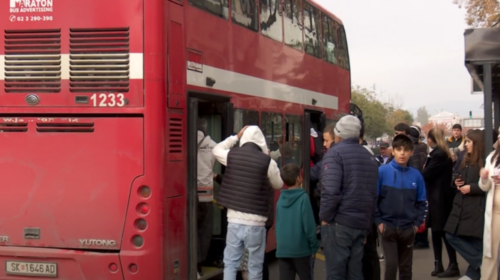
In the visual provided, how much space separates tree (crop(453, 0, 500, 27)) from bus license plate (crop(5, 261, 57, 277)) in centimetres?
1828

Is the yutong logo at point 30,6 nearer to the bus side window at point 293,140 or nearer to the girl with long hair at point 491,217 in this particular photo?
the bus side window at point 293,140

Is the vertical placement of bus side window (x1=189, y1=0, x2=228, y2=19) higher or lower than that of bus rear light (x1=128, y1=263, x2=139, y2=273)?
higher

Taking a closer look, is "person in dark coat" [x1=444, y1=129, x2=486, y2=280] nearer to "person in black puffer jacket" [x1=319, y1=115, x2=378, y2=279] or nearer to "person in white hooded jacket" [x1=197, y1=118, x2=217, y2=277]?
"person in black puffer jacket" [x1=319, y1=115, x2=378, y2=279]

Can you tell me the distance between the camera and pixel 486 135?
7723mm

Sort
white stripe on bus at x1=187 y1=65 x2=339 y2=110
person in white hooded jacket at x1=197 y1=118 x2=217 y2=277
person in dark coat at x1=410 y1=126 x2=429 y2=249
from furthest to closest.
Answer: person in dark coat at x1=410 y1=126 x2=429 y2=249 < person in white hooded jacket at x1=197 y1=118 x2=217 y2=277 < white stripe on bus at x1=187 y1=65 x2=339 y2=110

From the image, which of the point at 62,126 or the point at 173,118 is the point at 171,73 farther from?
the point at 62,126

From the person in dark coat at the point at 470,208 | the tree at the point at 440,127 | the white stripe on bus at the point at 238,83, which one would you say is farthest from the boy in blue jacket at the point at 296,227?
the tree at the point at 440,127

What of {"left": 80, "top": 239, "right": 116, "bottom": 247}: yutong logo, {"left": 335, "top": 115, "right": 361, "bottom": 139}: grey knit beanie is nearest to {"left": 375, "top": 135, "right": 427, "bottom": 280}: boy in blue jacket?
{"left": 335, "top": 115, "right": 361, "bottom": 139}: grey knit beanie

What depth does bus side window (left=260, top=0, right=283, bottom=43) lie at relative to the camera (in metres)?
9.69

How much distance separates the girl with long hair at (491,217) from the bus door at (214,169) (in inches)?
117

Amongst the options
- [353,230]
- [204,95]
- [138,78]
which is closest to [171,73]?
[138,78]

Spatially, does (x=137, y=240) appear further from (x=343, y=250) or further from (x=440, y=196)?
(x=440, y=196)

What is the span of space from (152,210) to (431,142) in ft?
15.9

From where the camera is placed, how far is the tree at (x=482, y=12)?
21.5 meters
